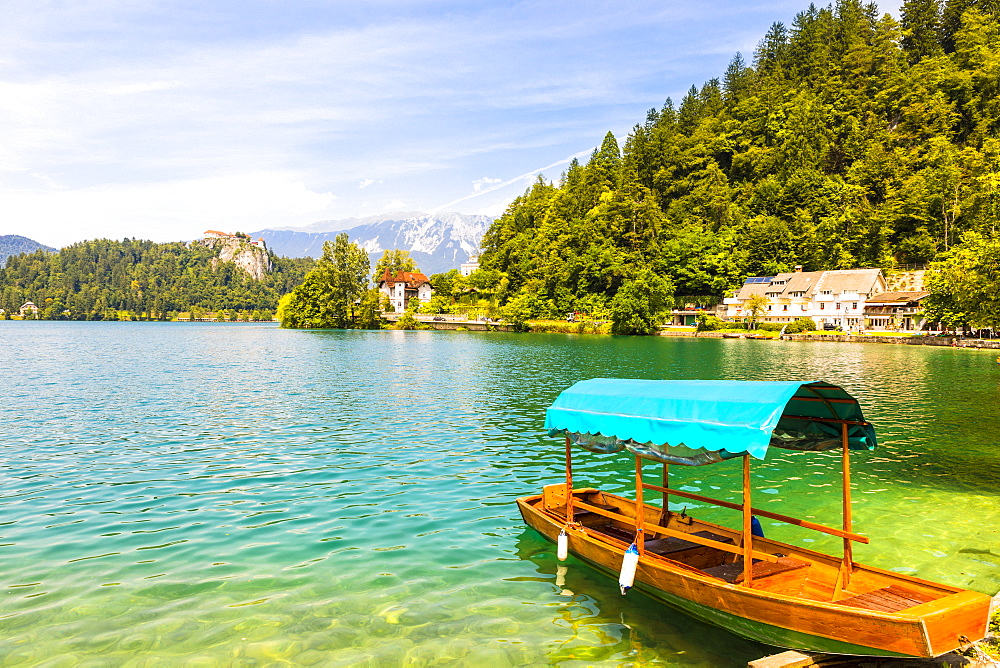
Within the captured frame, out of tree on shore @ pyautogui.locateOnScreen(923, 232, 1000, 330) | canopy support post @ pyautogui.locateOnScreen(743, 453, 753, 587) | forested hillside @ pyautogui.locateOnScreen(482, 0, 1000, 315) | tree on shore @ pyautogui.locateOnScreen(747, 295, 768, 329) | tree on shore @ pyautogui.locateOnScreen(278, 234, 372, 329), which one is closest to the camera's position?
canopy support post @ pyautogui.locateOnScreen(743, 453, 753, 587)

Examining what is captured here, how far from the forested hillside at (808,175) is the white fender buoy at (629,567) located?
12459cm

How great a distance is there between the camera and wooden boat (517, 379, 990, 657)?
8.40 m

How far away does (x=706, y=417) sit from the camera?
34.8 feet

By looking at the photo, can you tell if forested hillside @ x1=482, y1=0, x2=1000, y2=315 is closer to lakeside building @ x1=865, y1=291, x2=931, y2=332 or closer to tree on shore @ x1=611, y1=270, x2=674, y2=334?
tree on shore @ x1=611, y1=270, x2=674, y2=334

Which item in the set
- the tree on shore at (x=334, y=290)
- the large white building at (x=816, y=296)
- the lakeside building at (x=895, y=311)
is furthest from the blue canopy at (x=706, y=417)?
the tree on shore at (x=334, y=290)

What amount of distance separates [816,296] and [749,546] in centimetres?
13870

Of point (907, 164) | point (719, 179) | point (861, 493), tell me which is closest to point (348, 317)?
point (719, 179)

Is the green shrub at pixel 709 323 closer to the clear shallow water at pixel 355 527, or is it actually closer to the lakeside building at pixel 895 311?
the lakeside building at pixel 895 311

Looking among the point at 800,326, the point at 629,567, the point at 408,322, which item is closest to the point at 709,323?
Answer: the point at 800,326

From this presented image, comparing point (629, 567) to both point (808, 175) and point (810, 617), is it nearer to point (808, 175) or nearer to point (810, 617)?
point (810, 617)

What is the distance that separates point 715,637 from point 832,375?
52530 mm

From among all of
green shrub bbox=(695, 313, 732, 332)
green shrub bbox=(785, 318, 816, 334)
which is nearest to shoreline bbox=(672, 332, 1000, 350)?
green shrub bbox=(785, 318, 816, 334)

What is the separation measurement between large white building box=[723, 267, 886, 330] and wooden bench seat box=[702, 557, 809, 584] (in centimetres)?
13454

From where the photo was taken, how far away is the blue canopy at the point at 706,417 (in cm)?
1011
